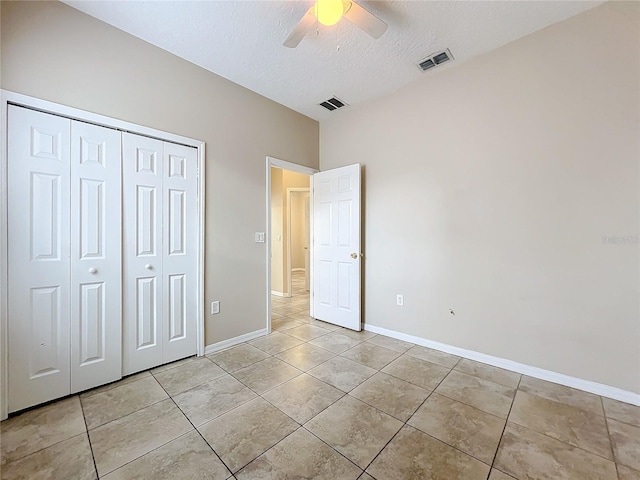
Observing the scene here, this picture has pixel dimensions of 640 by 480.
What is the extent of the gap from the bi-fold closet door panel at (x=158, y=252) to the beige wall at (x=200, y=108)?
0.18 metres

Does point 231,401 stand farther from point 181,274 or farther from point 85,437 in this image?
point 181,274

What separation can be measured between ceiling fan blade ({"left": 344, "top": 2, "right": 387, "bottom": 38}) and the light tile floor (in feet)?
8.56

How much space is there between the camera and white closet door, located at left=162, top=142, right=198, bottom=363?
242cm

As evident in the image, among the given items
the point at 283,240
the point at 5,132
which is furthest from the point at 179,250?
the point at 283,240

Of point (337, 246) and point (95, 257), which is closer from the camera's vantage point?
point (95, 257)

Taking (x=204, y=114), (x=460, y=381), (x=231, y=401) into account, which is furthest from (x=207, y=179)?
(x=460, y=381)

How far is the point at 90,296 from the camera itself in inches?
79.7

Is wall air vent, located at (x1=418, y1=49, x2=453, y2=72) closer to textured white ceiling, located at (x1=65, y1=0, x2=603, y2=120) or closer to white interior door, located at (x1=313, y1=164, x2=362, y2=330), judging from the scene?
textured white ceiling, located at (x1=65, y1=0, x2=603, y2=120)

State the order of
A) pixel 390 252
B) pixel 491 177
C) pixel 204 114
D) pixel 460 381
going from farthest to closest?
pixel 390 252, pixel 204 114, pixel 491 177, pixel 460 381

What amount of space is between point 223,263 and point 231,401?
1.34 m

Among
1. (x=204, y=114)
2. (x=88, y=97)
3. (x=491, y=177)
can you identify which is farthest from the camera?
(x=204, y=114)

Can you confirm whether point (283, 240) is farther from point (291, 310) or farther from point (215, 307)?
point (215, 307)

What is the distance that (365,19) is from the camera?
174 cm

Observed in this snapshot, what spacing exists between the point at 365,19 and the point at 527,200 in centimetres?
193
